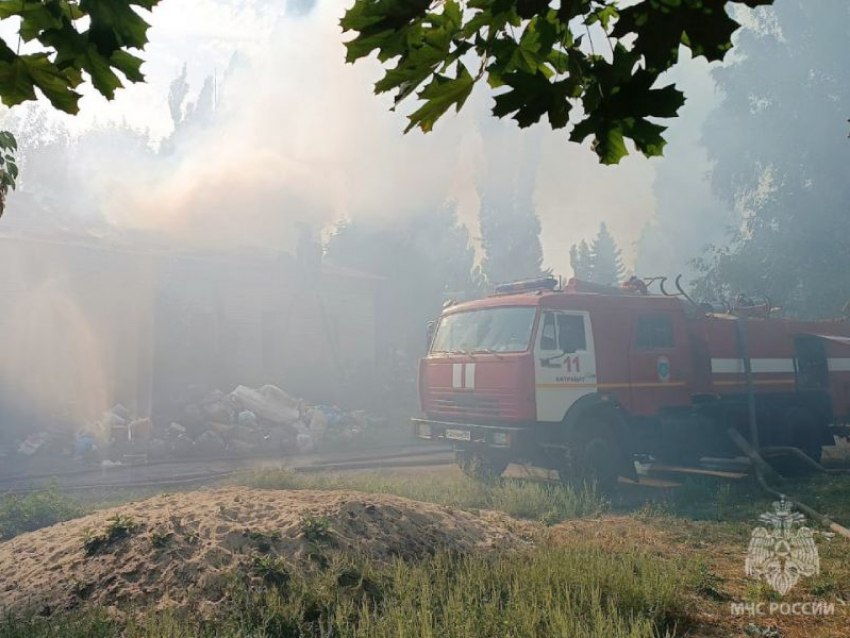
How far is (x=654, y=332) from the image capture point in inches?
345


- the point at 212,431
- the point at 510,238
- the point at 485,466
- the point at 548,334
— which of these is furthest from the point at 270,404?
the point at 510,238

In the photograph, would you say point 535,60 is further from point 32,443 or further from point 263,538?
point 32,443

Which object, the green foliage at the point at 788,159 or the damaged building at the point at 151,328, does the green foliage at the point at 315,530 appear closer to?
the damaged building at the point at 151,328

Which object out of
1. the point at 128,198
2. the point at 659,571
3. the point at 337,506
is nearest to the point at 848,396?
the point at 659,571

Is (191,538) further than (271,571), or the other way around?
(191,538)

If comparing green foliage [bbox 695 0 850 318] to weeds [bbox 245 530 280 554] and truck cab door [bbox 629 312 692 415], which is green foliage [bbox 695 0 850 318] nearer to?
truck cab door [bbox 629 312 692 415]

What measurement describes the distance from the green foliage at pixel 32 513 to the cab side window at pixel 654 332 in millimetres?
7255

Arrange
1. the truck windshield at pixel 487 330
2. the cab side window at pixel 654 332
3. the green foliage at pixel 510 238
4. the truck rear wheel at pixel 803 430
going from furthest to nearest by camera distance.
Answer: the green foliage at pixel 510 238 < the truck rear wheel at pixel 803 430 < the cab side window at pixel 654 332 < the truck windshield at pixel 487 330

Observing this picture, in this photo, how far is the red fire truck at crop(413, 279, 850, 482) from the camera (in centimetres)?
786

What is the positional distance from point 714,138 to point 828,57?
4.43 m

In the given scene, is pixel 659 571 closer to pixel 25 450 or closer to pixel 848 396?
pixel 848 396

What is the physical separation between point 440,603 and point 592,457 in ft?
16.1

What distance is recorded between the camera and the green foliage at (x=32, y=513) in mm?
6512

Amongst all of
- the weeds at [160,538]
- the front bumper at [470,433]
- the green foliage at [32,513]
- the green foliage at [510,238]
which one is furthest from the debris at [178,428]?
the green foliage at [510,238]
